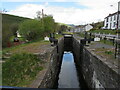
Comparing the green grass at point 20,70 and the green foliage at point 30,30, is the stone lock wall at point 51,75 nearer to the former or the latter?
the green grass at point 20,70

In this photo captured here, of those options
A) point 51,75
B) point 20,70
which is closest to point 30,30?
point 51,75

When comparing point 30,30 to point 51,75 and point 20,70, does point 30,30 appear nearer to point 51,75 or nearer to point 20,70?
point 51,75

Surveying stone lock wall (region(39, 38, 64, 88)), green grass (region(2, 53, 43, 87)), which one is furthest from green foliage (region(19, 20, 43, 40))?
green grass (region(2, 53, 43, 87))

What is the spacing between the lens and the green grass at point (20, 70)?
4.49 metres

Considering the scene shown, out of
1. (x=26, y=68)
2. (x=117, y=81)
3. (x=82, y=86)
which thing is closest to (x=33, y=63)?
(x=26, y=68)

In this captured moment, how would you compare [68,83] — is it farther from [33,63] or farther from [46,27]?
[46,27]

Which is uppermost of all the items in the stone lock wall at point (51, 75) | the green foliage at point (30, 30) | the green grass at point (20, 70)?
the green foliage at point (30, 30)

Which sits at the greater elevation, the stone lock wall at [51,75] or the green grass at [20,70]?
the green grass at [20,70]

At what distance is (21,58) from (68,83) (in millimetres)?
4958

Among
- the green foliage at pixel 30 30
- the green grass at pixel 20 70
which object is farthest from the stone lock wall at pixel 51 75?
the green foliage at pixel 30 30

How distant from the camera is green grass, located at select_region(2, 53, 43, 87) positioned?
449cm

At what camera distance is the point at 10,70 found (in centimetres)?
527

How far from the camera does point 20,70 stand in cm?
532

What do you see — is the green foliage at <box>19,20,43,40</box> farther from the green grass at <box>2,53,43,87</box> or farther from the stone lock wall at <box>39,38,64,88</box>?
the green grass at <box>2,53,43,87</box>
